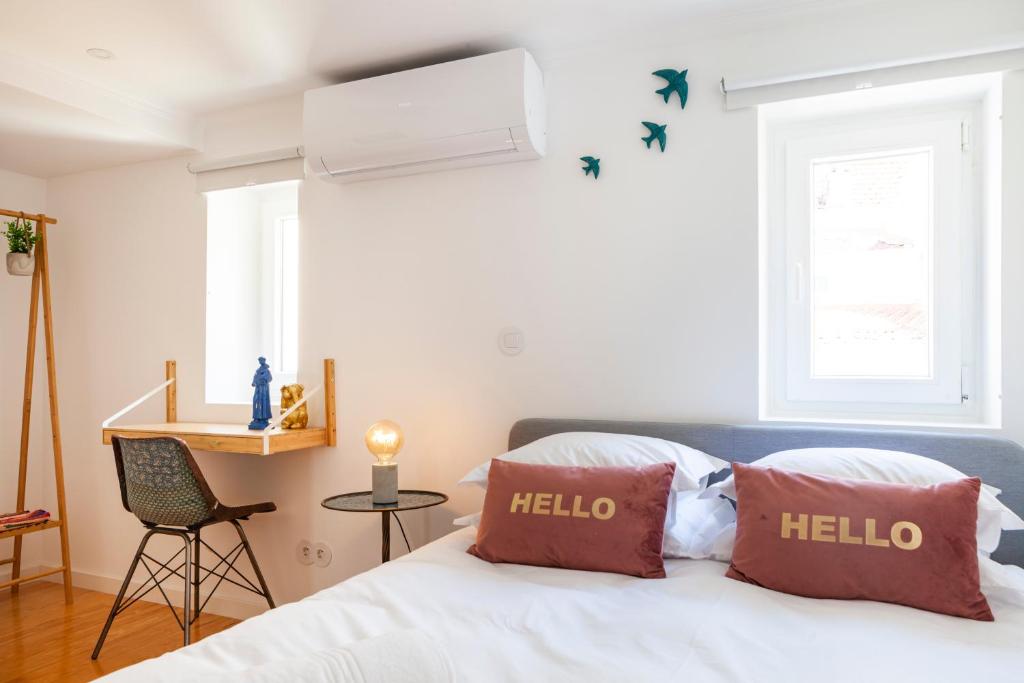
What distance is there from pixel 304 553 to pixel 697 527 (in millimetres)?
1885

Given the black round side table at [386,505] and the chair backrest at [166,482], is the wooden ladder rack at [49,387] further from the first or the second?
the black round side table at [386,505]

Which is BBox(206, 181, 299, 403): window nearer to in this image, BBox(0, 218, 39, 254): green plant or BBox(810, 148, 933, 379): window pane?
BBox(0, 218, 39, 254): green plant

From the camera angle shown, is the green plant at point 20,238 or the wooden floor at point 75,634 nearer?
the wooden floor at point 75,634

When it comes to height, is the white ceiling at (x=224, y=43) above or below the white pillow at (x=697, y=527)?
above

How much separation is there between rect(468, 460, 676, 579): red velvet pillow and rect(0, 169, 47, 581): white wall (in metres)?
3.13

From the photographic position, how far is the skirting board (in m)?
3.19

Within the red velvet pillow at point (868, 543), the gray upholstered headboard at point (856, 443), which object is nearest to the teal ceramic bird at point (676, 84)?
the gray upholstered headboard at point (856, 443)

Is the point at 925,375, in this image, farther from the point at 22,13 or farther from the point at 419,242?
the point at 22,13

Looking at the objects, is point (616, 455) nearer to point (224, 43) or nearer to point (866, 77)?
point (866, 77)

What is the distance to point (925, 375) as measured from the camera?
2387mm

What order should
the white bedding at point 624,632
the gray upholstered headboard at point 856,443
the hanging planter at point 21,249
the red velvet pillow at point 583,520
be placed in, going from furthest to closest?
the hanging planter at point 21,249 → the gray upholstered headboard at point 856,443 → the red velvet pillow at point 583,520 → the white bedding at point 624,632

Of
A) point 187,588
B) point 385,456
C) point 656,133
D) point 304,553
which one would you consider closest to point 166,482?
point 187,588

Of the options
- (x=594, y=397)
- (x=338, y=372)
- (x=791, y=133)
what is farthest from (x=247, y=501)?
(x=791, y=133)

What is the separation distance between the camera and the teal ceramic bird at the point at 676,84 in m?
2.49
